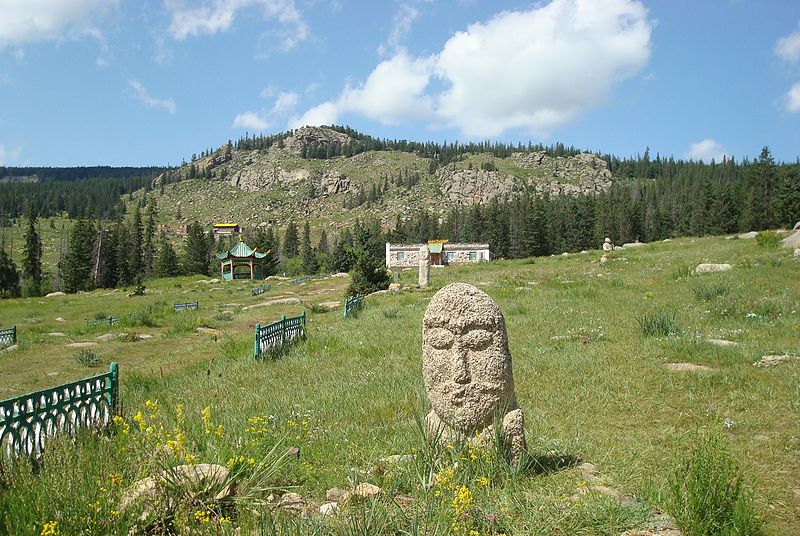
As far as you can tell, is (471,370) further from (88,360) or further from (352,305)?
(352,305)

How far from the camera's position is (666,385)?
7660 mm

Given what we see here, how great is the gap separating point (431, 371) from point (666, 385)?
4596 millimetres

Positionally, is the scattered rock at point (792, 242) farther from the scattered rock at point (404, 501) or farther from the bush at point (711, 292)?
the scattered rock at point (404, 501)

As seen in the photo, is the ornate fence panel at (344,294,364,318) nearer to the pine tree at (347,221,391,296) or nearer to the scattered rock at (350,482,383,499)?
the pine tree at (347,221,391,296)

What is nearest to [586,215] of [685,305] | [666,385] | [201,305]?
[201,305]

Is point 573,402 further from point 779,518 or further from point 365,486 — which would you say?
point 365,486

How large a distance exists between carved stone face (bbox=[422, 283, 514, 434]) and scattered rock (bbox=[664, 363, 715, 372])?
499 centimetres

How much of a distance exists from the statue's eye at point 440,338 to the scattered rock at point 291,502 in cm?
184

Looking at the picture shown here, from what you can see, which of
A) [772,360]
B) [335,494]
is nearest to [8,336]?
[335,494]

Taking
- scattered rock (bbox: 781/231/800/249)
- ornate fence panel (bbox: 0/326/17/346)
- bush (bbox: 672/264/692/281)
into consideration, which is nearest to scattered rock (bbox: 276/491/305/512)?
bush (bbox: 672/264/692/281)

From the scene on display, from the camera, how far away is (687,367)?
8.51m

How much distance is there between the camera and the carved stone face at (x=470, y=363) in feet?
15.8

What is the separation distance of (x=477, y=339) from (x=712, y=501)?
2171 millimetres

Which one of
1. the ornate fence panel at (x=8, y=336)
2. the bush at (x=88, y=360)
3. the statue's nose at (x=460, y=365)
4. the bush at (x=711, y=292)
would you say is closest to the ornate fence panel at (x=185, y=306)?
the ornate fence panel at (x=8, y=336)
